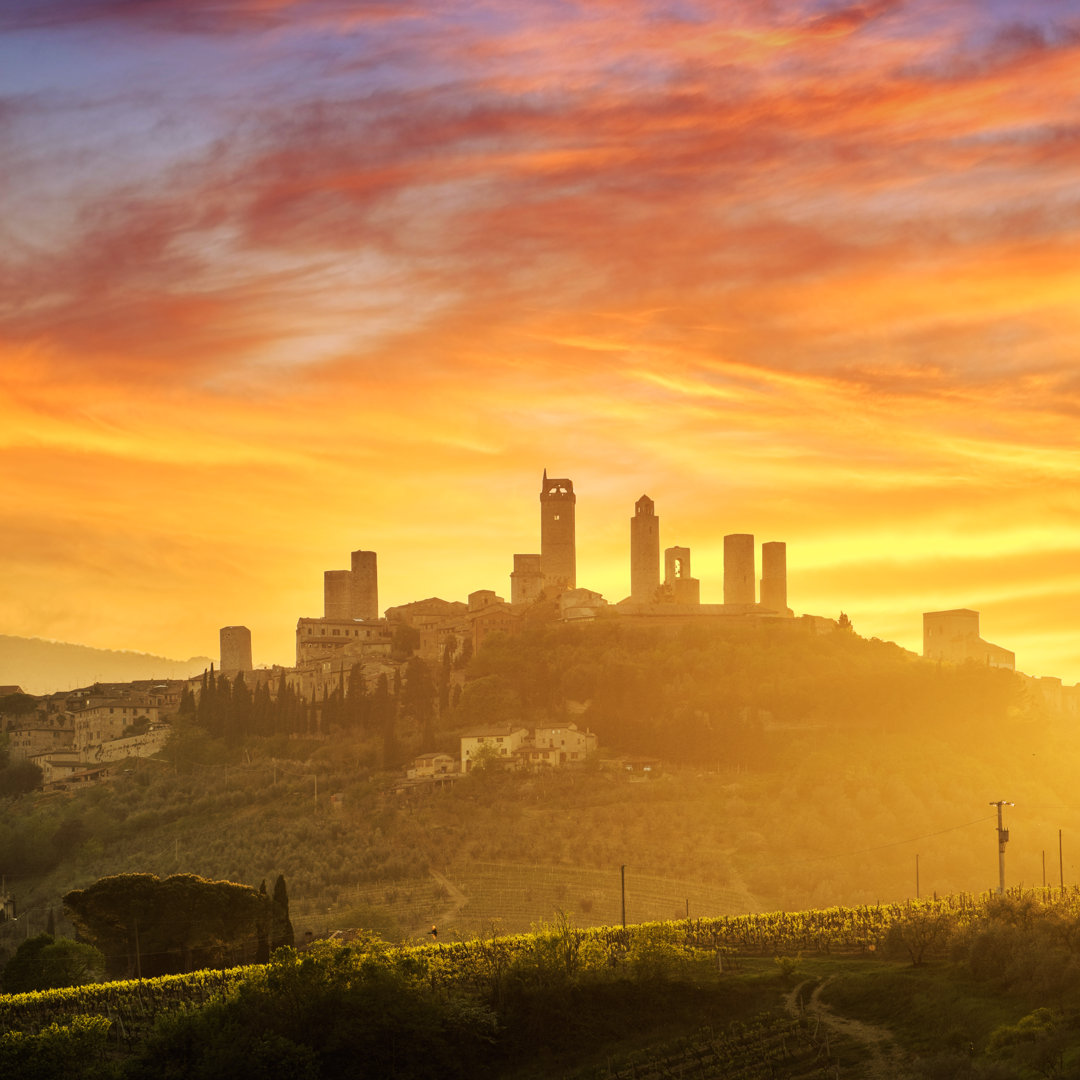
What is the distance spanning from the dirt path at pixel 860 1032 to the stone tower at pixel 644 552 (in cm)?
5699

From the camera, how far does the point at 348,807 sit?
7475 cm

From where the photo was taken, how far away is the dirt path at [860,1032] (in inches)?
1534

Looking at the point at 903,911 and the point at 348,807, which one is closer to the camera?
the point at 903,911

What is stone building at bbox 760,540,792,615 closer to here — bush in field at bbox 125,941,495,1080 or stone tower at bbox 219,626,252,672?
stone tower at bbox 219,626,252,672

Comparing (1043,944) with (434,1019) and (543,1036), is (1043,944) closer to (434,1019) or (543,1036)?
(543,1036)

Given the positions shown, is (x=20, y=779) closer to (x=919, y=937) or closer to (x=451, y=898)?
(x=451, y=898)

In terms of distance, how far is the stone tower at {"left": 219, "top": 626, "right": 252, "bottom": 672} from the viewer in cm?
12050

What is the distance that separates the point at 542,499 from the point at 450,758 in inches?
1088

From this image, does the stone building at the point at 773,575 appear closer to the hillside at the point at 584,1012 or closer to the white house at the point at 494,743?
the white house at the point at 494,743

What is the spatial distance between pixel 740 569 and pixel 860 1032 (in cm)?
6059

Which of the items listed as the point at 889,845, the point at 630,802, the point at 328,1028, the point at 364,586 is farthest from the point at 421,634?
the point at 328,1028

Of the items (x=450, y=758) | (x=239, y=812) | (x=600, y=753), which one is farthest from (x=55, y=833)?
(x=600, y=753)

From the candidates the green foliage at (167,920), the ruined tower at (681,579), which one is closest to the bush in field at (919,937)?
the green foliage at (167,920)

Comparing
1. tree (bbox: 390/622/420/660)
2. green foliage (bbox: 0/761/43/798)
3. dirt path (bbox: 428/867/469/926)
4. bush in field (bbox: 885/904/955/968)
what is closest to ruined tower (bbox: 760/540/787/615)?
tree (bbox: 390/622/420/660)
